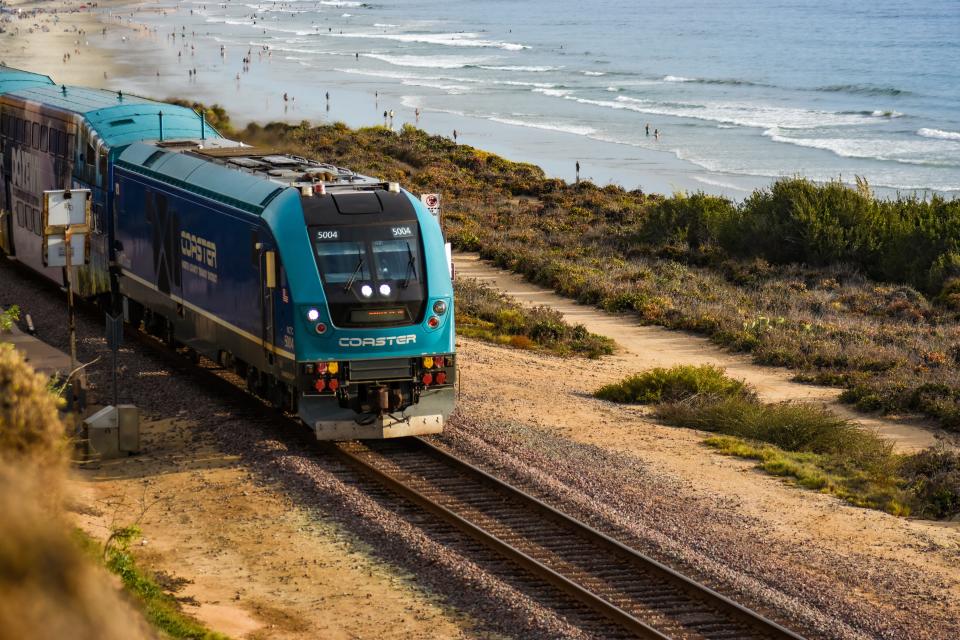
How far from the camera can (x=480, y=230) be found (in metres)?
40.2

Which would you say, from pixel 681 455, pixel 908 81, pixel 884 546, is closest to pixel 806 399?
pixel 681 455

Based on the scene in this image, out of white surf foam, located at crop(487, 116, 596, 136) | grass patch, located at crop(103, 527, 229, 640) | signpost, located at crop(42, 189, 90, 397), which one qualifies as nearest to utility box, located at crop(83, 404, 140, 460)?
signpost, located at crop(42, 189, 90, 397)

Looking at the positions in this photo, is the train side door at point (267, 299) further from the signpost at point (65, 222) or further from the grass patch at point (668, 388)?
the grass patch at point (668, 388)

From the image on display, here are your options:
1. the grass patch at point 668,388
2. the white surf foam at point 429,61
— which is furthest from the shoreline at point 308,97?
the grass patch at point 668,388

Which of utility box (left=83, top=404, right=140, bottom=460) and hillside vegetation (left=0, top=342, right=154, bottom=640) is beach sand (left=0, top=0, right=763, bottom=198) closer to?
utility box (left=83, top=404, right=140, bottom=460)

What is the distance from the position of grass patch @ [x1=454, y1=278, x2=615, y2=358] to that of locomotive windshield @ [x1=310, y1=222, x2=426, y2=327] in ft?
32.3

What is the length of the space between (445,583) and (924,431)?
36.1ft

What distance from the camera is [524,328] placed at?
2656 centimetres

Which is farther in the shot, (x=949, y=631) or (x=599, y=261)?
(x=599, y=261)

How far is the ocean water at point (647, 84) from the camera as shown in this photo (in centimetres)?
6600

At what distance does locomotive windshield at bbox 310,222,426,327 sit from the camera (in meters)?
15.3

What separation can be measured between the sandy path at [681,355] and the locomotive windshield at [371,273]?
824cm

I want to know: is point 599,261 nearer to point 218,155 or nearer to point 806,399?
point 806,399

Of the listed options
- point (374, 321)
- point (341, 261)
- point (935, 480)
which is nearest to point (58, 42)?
point (341, 261)
